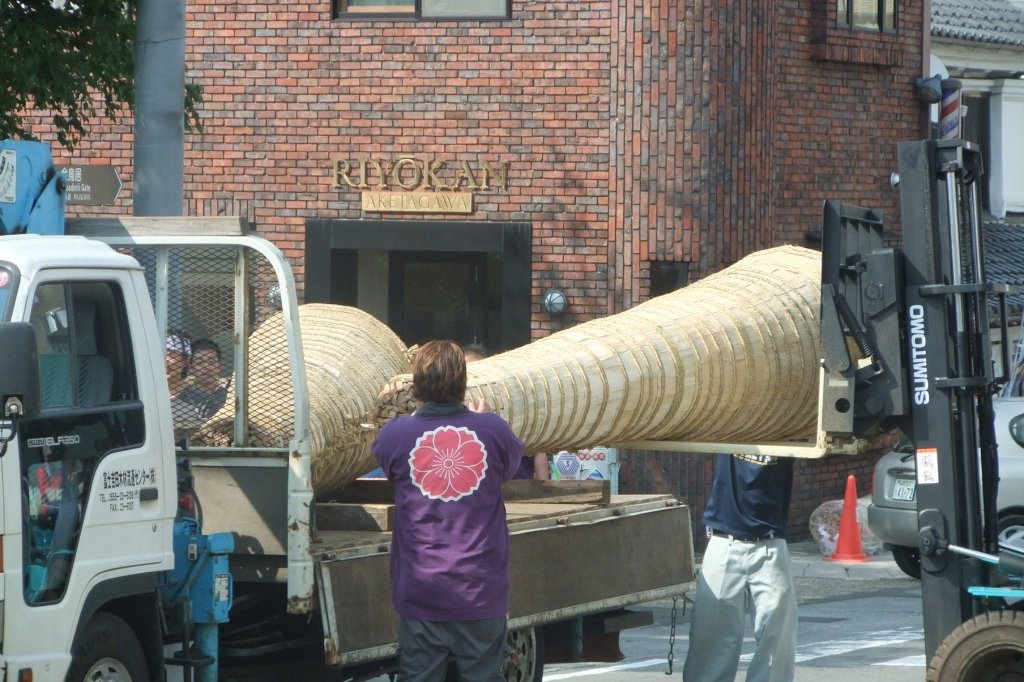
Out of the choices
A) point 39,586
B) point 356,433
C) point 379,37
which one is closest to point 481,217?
point 379,37

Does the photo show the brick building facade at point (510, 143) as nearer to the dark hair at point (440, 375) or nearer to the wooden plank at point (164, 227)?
the wooden plank at point (164, 227)

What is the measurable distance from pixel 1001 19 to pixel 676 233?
12.2m

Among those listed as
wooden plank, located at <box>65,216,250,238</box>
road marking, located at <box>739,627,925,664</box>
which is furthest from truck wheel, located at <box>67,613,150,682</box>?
road marking, located at <box>739,627,925,664</box>

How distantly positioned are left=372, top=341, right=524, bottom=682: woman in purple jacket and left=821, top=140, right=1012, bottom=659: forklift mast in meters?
1.83

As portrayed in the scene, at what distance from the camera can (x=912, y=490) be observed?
13453mm

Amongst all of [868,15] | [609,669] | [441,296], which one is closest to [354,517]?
[609,669]

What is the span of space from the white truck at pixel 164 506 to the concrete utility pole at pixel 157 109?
2308mm

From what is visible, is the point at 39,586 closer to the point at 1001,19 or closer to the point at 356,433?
the point at 356,433

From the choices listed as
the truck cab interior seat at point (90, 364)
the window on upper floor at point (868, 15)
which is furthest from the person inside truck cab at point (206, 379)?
the window on upper floor at point (868, 15)

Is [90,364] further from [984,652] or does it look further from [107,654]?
[984,652]

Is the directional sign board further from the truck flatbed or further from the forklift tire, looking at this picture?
the forklift tire

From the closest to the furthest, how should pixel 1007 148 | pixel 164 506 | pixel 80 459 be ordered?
pixel 80 459
pixel 164 506
pixel 1007 148

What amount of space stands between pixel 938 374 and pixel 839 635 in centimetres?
463

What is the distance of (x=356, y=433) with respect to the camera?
7.11 m
